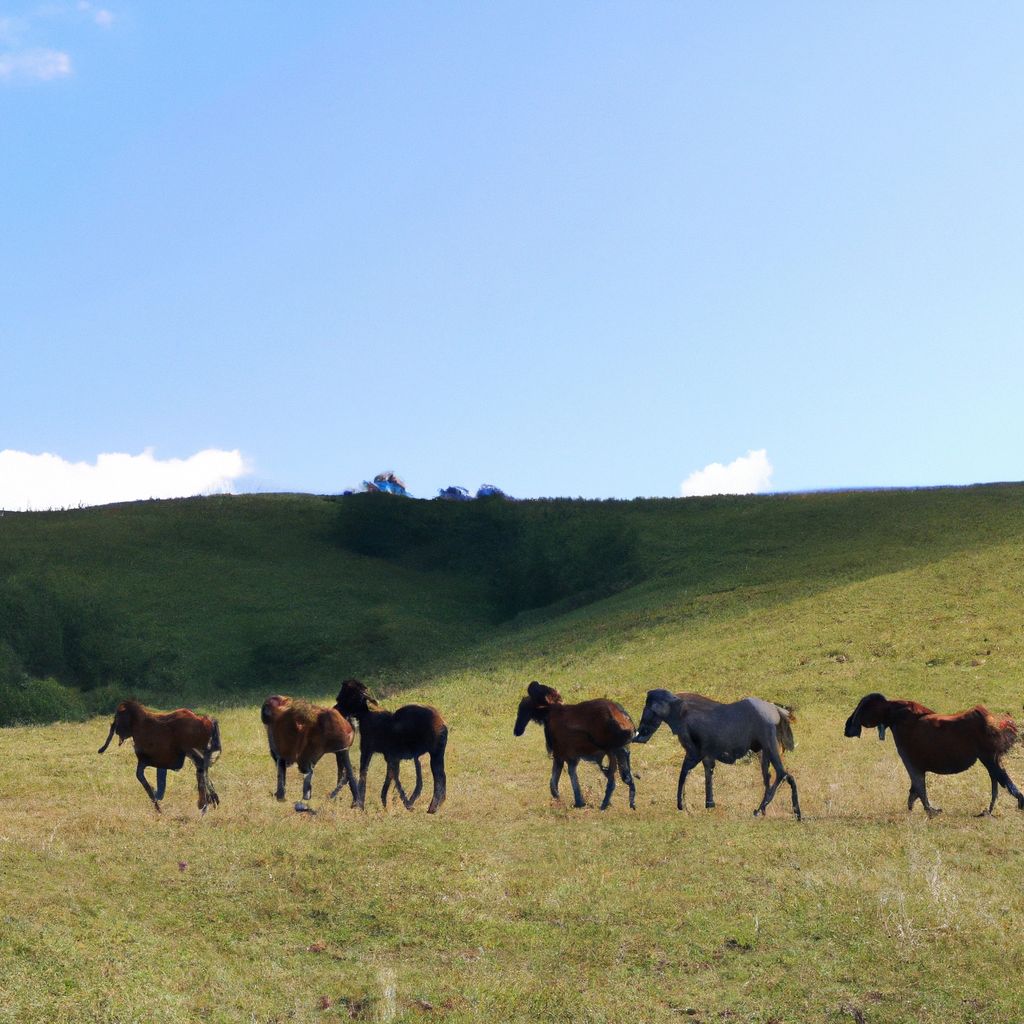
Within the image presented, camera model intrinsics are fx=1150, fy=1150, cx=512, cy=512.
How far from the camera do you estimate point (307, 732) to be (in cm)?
2117

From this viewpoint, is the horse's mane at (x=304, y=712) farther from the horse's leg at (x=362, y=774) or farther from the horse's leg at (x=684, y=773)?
the horse's leg at (x=684, y=773)

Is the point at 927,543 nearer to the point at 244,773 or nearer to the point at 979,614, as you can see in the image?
the point at 979,614

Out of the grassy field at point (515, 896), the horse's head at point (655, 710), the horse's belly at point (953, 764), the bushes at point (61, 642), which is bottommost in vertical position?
the grassy field at point (515, 896)

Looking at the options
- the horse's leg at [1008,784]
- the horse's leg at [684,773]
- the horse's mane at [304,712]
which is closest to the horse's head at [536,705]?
the horse's leg at [684,773]

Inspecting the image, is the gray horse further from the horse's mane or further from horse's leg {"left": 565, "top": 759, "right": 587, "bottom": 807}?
the horse's mane

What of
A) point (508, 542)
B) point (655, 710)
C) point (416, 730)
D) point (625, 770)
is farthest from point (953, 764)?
point (508, 542)

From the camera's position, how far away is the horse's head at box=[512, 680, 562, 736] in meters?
22.2

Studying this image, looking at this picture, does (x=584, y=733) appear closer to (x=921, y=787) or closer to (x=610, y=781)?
(x=610, y=781)

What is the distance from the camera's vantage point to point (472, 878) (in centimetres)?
1564

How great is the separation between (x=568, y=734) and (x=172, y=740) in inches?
291

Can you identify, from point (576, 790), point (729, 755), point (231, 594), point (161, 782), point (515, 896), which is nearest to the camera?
point (515, 896)

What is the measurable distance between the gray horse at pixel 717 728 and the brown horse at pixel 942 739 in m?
1.44

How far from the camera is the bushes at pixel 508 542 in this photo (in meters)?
75.1

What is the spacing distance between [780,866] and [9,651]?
172ft
